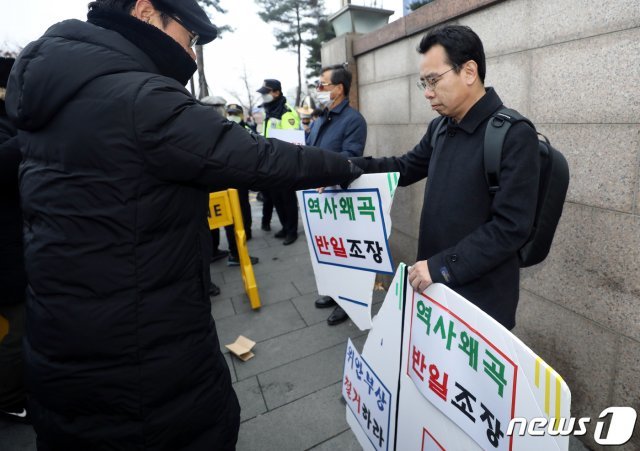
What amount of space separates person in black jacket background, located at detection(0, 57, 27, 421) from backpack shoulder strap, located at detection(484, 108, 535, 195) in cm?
230

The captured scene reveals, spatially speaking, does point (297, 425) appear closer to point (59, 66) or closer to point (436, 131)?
point (436, 131)

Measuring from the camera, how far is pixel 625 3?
175 centimetres

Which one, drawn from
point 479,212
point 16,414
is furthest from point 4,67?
point 479,212

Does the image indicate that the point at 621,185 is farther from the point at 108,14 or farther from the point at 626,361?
the point at 108,14

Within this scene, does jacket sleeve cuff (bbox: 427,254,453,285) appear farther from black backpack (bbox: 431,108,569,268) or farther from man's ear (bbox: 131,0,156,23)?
man's ear (bbox: 131,0,156,23)

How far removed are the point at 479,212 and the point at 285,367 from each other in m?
2.02

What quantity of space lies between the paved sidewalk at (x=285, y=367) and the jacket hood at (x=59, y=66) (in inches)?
79.7

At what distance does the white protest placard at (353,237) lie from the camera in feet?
6.44

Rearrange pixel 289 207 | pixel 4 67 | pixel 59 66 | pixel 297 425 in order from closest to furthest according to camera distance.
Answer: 1. pixel 59 66
2. pixel 4 67
3. pixel 297 425
4. pixel 289 207

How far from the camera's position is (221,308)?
161 inches

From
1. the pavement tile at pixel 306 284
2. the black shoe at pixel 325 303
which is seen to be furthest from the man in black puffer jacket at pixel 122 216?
the pavement tile at pixel 306 284

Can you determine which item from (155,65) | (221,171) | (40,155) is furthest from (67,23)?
(221,171)

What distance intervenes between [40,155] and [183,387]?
2.81 ft

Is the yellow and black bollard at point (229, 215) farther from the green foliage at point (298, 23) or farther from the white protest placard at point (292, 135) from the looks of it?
the green foliage at point (298, 23)
